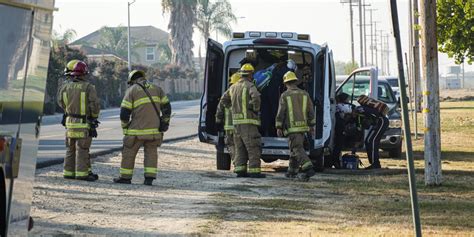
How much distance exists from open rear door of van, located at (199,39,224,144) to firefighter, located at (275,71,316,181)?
1466 mm

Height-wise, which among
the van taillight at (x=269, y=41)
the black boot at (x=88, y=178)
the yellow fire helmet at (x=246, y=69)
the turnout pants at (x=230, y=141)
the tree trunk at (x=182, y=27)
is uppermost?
the tree trunk at (x=182, y=27)

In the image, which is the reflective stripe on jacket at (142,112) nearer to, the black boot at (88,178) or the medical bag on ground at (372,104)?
the black boot at (88,178)

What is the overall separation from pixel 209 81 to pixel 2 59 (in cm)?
1178

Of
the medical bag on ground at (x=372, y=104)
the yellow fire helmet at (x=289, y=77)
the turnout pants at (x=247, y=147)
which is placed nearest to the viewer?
the yellow fire helmet at (x=289, y=77)

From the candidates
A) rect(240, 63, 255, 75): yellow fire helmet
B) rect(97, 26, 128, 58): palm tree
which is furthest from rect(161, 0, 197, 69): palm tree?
rect(240, 63, 255, 75): yellow fire helmet

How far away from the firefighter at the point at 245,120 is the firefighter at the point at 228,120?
0.55ft

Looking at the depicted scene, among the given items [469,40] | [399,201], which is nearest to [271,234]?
[399,201]

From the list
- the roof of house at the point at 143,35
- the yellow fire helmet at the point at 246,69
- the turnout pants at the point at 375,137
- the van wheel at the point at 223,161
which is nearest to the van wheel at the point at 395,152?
the turnout pants at the point at 375,137

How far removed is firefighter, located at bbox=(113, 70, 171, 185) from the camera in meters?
15.1

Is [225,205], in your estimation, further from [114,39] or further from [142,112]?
[114,39]

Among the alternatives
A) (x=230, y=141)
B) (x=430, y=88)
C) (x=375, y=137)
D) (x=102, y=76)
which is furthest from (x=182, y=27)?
(x=430, y=88)

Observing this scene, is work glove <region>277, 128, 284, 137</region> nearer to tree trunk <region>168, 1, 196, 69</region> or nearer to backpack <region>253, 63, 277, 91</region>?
backpack <region>253, 63, 277, 91</region>

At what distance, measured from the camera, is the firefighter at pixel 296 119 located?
16531mm

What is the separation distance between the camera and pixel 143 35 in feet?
381
